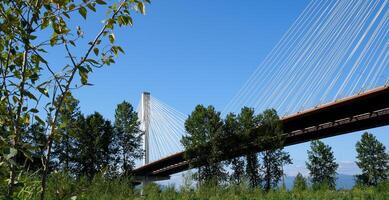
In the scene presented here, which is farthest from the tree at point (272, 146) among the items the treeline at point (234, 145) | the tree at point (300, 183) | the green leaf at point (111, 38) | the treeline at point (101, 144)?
the green leaf at point (111, 38)

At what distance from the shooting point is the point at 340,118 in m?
34.2

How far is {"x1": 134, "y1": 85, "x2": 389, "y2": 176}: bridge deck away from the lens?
28516 millimetres

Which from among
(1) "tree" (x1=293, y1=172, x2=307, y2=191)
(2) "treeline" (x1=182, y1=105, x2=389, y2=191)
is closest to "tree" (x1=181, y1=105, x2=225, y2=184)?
(2) "treeline" (x1=182, y1=105, x2=389, y2=191)

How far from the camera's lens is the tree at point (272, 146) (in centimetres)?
3919

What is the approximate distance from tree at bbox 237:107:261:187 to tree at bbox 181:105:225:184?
2122 mm

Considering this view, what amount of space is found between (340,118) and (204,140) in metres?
13.0

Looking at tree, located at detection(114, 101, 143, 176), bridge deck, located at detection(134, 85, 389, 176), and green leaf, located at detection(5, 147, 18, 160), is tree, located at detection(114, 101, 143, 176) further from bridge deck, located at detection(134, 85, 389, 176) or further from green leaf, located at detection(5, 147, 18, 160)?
green leaf, located at detection(5, 147, 18, 160)

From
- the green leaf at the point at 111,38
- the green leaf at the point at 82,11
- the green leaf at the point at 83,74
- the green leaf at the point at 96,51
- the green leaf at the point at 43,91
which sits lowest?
the green leaf at the point at 43,91

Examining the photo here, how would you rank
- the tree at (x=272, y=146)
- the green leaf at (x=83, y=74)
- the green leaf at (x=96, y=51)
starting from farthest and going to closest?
1. the tree at (x=272, y=146)
2. the green leaf at (x=96, y=51)
3. the green leaf at (x=83, y=74)

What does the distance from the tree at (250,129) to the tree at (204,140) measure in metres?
2.12

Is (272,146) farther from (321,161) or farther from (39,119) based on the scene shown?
(39,119)

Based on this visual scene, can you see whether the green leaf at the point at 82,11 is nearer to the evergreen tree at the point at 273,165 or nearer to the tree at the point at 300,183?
the tree at the point at 300,183

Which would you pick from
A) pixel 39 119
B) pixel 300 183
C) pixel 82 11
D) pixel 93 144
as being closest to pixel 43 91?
pixel 39 119

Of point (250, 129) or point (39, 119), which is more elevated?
point (250, 129)
